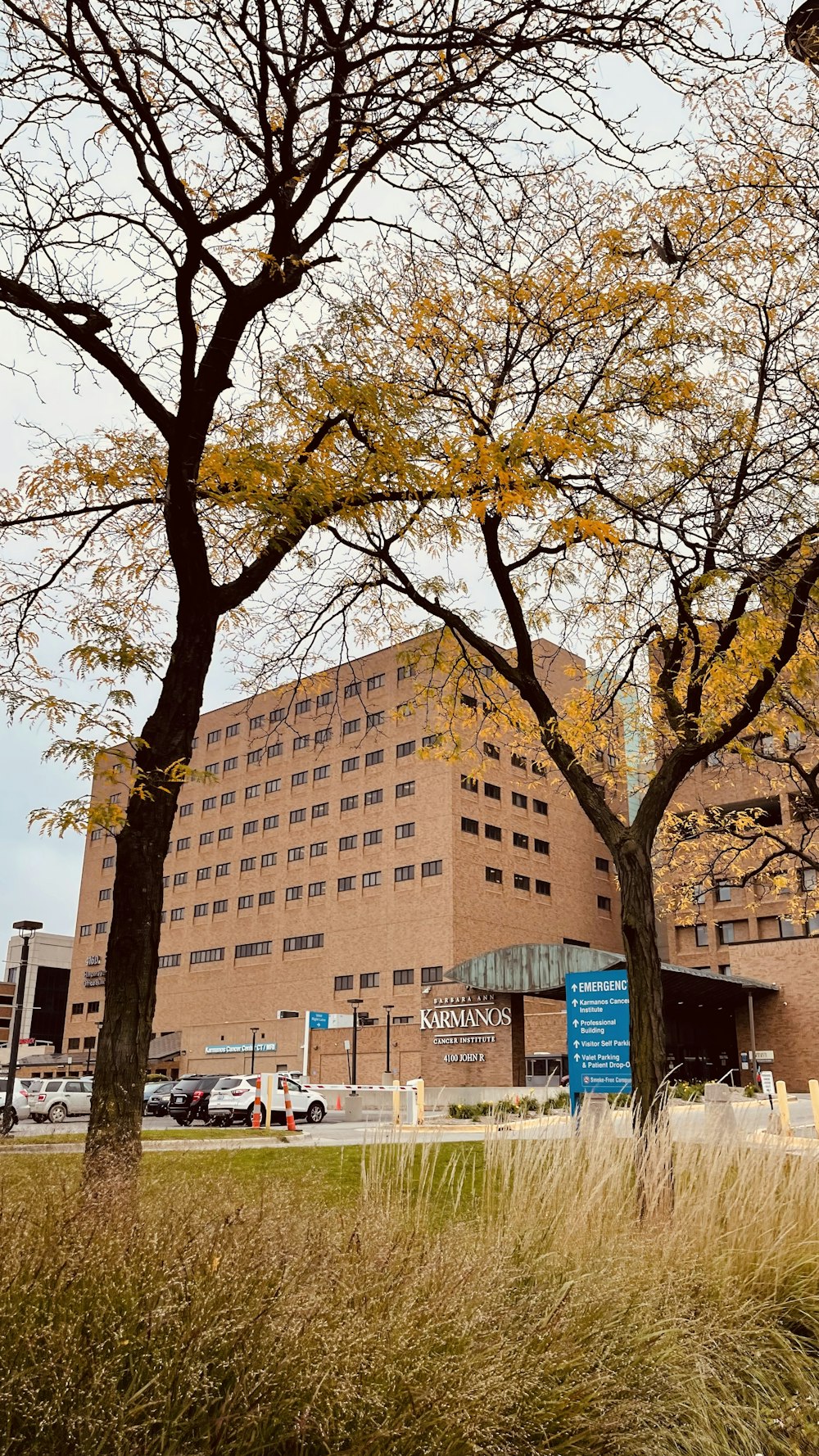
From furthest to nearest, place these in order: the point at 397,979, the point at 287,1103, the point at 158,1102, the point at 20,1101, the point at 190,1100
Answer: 1. the point at 397,979
2. the point at 158,1102
3. the point at 20,1101
4. the point at 190,1100
5. the point at 287,1103

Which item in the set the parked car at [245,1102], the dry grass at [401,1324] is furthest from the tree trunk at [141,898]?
the parked car at [245,1102]

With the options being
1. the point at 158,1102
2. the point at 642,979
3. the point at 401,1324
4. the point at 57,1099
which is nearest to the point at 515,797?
the point at 158,1102

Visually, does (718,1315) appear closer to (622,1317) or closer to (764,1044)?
(622,1317)

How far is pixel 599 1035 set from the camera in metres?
14.6

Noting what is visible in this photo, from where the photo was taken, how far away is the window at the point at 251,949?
223 feet

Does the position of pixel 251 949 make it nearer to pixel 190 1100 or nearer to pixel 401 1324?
pixel 190 1100

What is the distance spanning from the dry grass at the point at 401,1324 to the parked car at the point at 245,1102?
27.4m

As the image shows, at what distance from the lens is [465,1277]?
14.8ft

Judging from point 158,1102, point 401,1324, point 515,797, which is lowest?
point 158,1102

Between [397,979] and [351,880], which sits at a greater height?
[351,880]

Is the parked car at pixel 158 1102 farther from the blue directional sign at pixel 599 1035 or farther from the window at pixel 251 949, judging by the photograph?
the window at pixel 251 949

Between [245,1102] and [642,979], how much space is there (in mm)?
26933

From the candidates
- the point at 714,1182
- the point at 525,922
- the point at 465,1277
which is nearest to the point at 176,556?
the point at 465,1277

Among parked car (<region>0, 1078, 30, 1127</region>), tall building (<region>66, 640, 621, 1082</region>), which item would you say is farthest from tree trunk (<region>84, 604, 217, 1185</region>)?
tall building (<region>66, 640, 621, 1082</region>)
